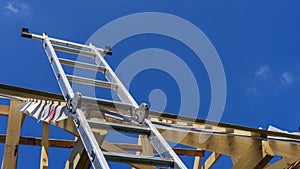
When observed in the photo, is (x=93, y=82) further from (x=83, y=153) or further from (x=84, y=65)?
(x=83, y=153)

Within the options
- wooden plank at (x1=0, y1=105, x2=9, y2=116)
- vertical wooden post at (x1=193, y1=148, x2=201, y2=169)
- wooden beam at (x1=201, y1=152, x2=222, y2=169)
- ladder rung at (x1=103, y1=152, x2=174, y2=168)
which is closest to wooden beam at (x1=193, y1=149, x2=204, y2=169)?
vertical wooden post at (x1=193, y1=148, x2=201, y2=169)

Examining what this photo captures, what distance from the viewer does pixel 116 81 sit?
3.69m

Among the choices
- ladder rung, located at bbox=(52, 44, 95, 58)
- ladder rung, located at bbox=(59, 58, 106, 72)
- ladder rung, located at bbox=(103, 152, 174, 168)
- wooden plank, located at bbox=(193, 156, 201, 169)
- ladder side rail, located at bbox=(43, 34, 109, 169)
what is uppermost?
ladder rung, located at bbox=(52, 44, 95, 58)

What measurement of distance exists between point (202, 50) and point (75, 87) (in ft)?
6.03

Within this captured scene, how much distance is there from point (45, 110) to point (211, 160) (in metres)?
2.94

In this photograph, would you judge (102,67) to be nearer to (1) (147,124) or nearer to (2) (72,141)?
(1) (147,124)

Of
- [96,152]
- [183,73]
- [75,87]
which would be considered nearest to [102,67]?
[75,87]

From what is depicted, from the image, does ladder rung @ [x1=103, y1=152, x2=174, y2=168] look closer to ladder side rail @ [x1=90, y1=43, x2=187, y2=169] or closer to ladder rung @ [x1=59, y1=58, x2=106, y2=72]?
ladder side rail @ [x1=90, y1=43, x2=187, y2=169]

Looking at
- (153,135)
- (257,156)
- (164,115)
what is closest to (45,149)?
(164,115)

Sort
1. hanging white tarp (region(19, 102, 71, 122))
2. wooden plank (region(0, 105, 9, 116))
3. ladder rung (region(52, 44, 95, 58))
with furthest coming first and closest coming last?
wooden plank (region(0, 105, 9, 116)) < ladder rung (region(52, 44, 95, 58)) < hanging white tarp (region(19, 102, 71, 122))

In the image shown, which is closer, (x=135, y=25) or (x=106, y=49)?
(x=106, y=49)

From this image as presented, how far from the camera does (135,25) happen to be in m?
4.98

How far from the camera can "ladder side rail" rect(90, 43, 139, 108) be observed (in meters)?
3.32

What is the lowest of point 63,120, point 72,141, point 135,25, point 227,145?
point 227,145
